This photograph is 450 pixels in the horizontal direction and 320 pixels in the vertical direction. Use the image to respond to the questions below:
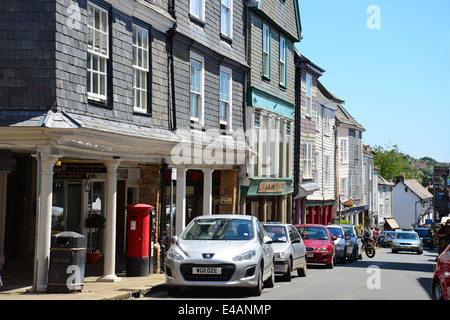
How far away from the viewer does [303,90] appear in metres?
36.7

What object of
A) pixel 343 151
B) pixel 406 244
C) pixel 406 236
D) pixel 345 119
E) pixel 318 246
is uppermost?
pixel 345 119

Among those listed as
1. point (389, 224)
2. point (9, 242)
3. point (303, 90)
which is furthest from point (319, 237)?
point (389, 224)

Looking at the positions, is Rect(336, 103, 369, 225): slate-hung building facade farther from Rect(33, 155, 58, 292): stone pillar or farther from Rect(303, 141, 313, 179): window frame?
Rect(33, 155, 58, 292): stone pillar

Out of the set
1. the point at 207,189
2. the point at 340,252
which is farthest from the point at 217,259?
the point at 340,252

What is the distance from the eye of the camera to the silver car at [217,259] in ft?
42.9

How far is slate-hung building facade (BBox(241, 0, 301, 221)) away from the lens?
2716 centimetres

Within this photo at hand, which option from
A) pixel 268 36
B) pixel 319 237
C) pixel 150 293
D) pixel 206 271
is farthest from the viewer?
pixel 268 36

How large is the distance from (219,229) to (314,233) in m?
10.8

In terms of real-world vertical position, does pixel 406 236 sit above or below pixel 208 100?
below

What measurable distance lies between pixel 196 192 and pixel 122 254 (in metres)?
4.84

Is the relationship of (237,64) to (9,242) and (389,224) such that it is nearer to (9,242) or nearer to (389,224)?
(9,242)

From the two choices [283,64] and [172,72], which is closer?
[172,72]

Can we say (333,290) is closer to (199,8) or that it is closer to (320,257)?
(320,257)

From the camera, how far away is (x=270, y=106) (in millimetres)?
29594
